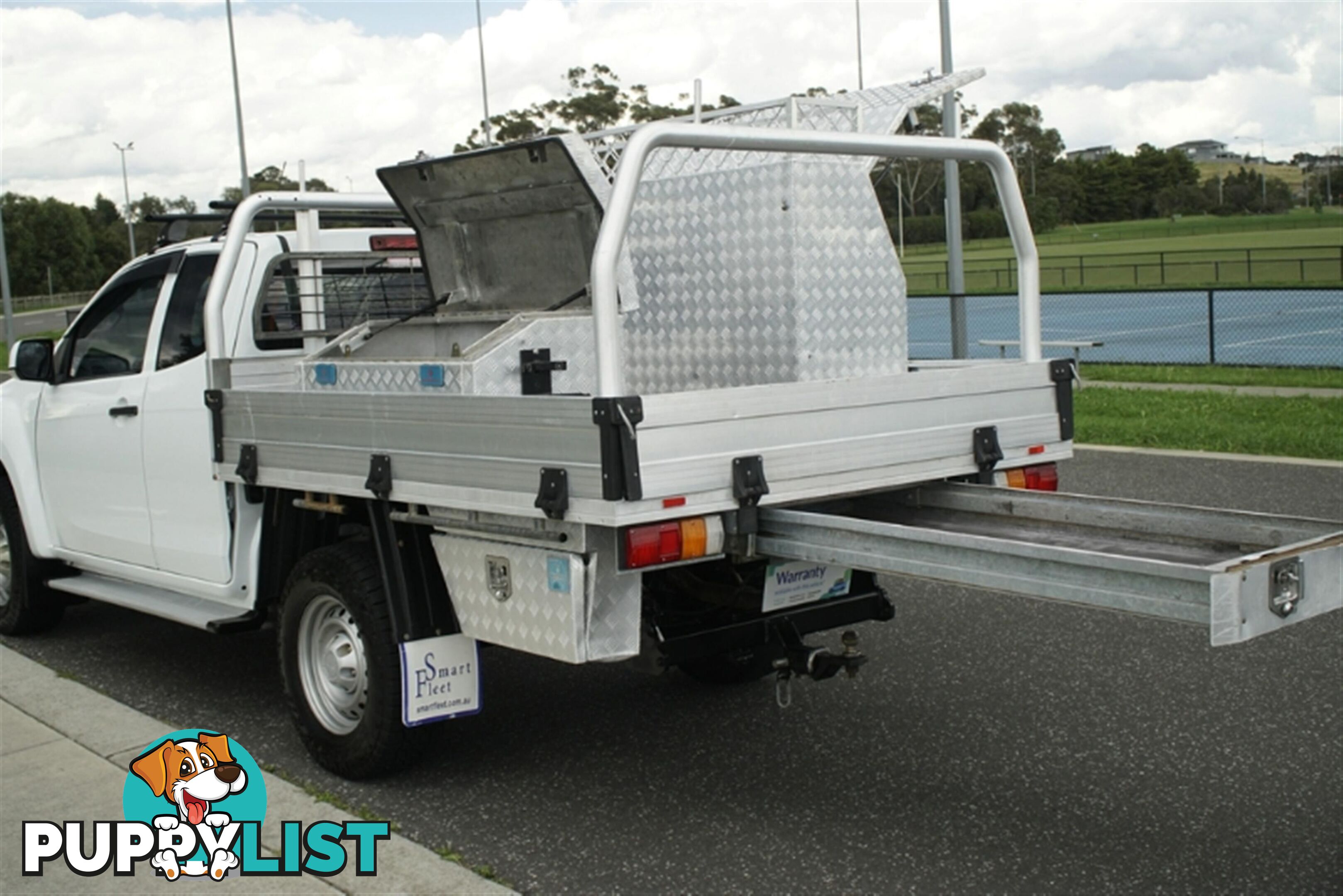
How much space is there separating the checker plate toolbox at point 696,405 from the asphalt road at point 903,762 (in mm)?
770

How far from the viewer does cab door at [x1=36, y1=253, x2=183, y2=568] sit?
6715 millimetres

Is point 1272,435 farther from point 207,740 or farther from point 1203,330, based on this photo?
point 1203,330

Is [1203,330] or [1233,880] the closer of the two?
[1233,880]

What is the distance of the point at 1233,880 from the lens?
14.1 ft

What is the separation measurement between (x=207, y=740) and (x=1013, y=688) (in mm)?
3292

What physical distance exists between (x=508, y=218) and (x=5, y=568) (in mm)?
3823

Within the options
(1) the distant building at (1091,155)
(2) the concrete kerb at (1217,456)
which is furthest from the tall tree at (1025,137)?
(2) the concrete kerb at (1217,456)

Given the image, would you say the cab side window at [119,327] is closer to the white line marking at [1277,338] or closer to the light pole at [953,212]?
the light pole at [953,212]

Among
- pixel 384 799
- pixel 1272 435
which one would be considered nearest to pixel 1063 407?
pixel 384 799

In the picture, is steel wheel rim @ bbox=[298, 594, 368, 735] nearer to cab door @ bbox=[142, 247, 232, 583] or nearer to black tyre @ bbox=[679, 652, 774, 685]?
cab door @ bbox=[142, 247, 232, 583]

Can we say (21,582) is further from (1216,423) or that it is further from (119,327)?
(1216,423)

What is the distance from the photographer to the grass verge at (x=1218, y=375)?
652 inches

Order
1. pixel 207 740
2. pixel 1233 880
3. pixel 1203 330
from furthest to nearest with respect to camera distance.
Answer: pixel 1203 330 → pixel 207 740 → pixel 1233 880

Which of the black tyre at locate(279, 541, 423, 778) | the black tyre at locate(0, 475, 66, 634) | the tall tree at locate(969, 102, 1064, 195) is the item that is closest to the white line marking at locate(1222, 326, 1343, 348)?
the black tyre at locate(0, 475, 66, 634)
